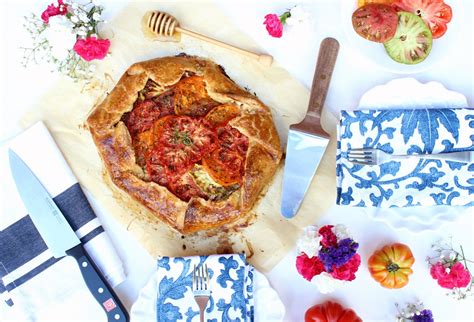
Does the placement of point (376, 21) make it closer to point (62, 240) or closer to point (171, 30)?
point (171, 30)

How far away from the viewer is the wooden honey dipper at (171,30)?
2.45 m

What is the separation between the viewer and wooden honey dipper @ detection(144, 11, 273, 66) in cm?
245

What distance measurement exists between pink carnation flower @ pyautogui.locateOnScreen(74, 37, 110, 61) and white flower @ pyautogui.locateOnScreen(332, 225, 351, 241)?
134 centimetres

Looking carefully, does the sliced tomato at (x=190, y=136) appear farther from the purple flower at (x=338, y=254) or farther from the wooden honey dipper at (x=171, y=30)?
the purple flower at (x=338, y=254)

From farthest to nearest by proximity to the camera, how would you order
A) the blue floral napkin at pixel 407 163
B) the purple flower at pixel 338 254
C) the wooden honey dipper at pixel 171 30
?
the wooden honey dipper at pixel 171 30 → the blue floral napkin at pixel 407 163 → the purple flower at pixel 338 254

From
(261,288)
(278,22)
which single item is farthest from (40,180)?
(278,22)

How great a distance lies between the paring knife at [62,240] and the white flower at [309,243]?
2.89 feet

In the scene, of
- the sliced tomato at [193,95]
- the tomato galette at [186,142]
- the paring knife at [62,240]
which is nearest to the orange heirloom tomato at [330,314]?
the tomato galette at [186,142]

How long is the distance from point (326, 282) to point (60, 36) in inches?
62.6

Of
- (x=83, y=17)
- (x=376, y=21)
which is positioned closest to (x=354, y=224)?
(x=376, y=21)

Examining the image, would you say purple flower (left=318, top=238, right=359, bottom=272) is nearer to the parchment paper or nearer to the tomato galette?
the parchment paper

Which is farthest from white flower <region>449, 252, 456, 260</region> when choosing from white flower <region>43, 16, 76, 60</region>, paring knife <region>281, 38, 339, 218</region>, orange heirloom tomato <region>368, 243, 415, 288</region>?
white flower <region>43, 16, 76, 60</region>

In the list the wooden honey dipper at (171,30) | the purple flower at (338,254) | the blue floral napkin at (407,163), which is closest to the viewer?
the purple flower at (338,254)

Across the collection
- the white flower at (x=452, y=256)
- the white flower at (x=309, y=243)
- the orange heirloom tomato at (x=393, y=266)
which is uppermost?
the white flower at (x=309, y=243)
